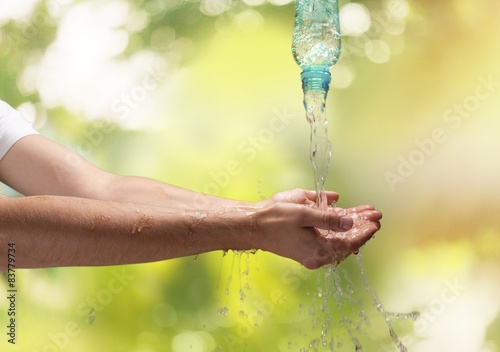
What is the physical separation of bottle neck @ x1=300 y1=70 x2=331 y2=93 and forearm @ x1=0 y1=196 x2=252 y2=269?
254mm

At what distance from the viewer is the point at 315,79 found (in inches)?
47.8

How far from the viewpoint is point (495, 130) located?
207 centimetres

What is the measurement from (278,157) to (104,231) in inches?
43.3

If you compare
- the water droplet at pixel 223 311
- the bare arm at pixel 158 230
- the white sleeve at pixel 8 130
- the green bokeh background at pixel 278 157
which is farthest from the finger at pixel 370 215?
the water droplet at pixel 223 311

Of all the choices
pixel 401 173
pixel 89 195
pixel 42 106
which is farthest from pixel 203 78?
pixel 89 195

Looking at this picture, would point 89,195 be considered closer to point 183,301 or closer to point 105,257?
point 105,257

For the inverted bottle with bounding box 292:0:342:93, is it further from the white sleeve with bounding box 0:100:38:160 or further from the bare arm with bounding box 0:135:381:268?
the white sleeve with bounding box 0:100:38:160

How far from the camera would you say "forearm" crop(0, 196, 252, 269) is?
1.01 metres

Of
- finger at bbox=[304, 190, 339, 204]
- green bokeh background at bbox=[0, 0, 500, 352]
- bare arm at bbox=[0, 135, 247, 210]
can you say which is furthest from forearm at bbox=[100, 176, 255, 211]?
green bokeh background at bbox=[0, 0, 500, 352]

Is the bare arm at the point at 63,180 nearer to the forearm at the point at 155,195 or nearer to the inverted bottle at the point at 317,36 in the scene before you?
the forearm at the point at 155,195

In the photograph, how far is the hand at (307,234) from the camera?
1.09 meters

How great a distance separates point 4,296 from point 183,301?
0.54 metres

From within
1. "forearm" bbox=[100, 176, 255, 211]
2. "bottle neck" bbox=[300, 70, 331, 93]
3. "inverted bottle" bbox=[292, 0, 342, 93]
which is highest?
"inverted bottle" bbox=[292, 0, 342, 93]

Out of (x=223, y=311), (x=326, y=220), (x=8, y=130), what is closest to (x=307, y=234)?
(x=326, y=220)
